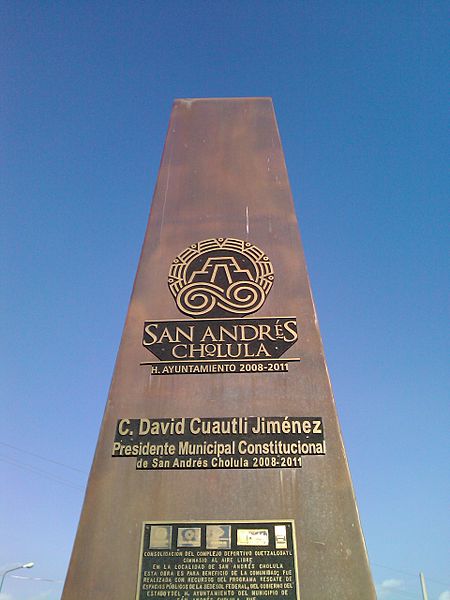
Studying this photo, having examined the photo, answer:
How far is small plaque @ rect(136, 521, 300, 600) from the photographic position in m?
5.41

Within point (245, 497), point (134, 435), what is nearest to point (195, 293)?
point (134, 435)

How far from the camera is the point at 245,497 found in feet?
19.6

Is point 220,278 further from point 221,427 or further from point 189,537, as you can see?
point 189,537

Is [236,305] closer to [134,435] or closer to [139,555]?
[134,435]

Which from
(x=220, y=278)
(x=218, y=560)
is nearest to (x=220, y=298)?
(x=220, y=278)

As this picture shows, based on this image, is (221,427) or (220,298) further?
(220,298)

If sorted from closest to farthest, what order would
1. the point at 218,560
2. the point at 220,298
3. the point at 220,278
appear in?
the point at 218,560 < the point at 220,298 < the point at 220,278

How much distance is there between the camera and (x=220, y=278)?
7578mm

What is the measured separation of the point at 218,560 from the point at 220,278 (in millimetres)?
3611

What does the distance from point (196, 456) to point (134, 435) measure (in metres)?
0.80

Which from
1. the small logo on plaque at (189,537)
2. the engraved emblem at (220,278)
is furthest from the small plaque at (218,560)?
the engraved emblem at (220,278)

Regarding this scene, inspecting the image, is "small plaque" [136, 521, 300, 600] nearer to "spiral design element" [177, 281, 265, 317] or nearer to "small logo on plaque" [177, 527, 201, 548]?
"small logo on plaque" [177, 527, 201, 548]

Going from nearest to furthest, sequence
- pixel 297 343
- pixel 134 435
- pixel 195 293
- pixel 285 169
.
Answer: pixel 134 435
pixel 297 343
pixel 195 293
pixel 285 169

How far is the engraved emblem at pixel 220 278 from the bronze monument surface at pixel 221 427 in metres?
0.02
